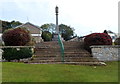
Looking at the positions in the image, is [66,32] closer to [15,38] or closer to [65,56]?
[15,38]

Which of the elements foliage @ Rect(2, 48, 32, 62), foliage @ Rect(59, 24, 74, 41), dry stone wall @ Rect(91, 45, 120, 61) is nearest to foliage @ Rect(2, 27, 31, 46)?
foliage @ Rect(2, 48, 32, 62)

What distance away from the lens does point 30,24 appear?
38188mm

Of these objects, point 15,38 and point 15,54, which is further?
point 15,38

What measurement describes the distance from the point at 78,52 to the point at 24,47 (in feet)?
12.4

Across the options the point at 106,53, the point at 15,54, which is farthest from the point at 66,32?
the point at 15,54

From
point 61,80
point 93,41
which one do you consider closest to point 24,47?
point 93,41

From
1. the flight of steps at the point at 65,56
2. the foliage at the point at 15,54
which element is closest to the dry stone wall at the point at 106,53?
the flight of steps at the point at 65,56

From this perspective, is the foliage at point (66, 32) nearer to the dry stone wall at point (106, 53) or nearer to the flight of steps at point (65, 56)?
the flight of steps at point (65, 56)

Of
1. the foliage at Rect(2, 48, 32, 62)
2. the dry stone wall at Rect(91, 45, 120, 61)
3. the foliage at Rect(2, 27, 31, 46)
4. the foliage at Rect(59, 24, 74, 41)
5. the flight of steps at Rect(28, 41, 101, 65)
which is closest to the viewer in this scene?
the flight of steps at Rect(28, 41, 101, 65)

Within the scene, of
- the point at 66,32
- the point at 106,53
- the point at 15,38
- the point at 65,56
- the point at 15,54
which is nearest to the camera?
the point at 15,54

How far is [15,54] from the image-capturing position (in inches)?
647

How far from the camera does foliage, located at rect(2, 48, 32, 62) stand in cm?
1639

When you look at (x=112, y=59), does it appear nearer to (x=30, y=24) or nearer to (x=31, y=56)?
(x=31, y=56)

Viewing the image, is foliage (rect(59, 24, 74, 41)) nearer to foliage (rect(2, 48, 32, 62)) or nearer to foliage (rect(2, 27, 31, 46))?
foliage (rect(2, 27, 31, 46))
